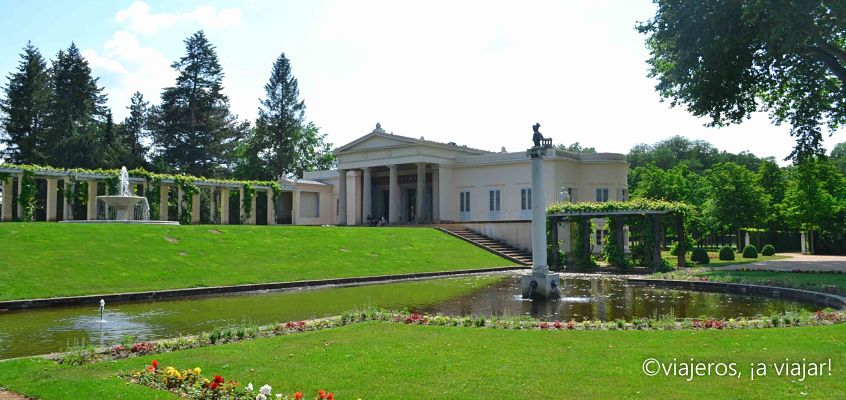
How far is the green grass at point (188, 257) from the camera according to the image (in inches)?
783

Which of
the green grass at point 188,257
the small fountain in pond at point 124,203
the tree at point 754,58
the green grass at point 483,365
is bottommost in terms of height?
the green grass at point 483,365

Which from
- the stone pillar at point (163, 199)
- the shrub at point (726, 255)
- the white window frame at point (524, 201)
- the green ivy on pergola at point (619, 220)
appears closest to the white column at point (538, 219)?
the green ivy on pergola at point (619, 220)

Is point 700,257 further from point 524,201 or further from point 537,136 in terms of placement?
point 537,136

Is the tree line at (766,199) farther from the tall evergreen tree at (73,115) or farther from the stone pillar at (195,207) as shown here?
the tall evergreen tree at (73,115)

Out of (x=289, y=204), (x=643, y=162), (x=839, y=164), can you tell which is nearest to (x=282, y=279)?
(x=289, y=204)

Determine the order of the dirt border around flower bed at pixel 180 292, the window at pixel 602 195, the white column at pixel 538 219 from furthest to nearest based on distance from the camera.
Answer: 1. the window at pixel 602 195
2. the white column at pixel 538 219
3. the dirt border around flower bed at pixel 180 292

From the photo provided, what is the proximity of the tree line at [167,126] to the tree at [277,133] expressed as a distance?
0.36 feet

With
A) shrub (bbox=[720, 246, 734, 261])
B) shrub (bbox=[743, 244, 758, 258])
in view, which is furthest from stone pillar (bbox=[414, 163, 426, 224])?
shrub (bbox=[743, 244, 758, 258])

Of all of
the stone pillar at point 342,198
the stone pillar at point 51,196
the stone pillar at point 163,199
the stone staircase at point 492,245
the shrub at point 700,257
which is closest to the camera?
the shrub at point 700,257

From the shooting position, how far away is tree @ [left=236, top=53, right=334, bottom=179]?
70.5 meters

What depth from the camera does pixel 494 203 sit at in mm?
48594

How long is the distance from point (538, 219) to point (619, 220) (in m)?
14.3

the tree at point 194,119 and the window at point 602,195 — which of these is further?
the tree at point 194,119

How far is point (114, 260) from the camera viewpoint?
884 inches
